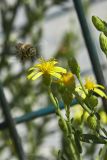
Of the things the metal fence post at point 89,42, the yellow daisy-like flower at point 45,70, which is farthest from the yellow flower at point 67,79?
the metal fence post at point 89,42

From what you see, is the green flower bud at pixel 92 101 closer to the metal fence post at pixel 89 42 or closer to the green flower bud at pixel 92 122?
the green flower bud at pixel 92 122

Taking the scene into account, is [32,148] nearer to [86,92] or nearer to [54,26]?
[86,92]

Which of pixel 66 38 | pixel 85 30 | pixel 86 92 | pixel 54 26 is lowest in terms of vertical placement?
pixel 86 92

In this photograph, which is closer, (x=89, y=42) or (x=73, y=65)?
(x=73, y=65)

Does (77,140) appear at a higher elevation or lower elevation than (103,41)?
lower

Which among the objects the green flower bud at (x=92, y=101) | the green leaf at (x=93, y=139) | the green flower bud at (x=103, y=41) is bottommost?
the green leaf at (x=93, y=139)

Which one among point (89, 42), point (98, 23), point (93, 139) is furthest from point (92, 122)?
point (89, 42)

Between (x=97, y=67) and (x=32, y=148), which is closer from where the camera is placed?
(x=97, y=67)

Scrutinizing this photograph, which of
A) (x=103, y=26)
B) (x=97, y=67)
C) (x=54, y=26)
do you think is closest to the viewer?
(x=103, y=26)

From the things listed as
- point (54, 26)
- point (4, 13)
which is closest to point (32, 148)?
point (4, 13)

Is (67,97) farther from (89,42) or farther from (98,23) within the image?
(89,42)

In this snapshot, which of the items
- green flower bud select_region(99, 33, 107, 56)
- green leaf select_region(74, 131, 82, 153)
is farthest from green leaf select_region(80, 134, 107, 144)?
green flower bud select_region(99, 33, 107, 56)
